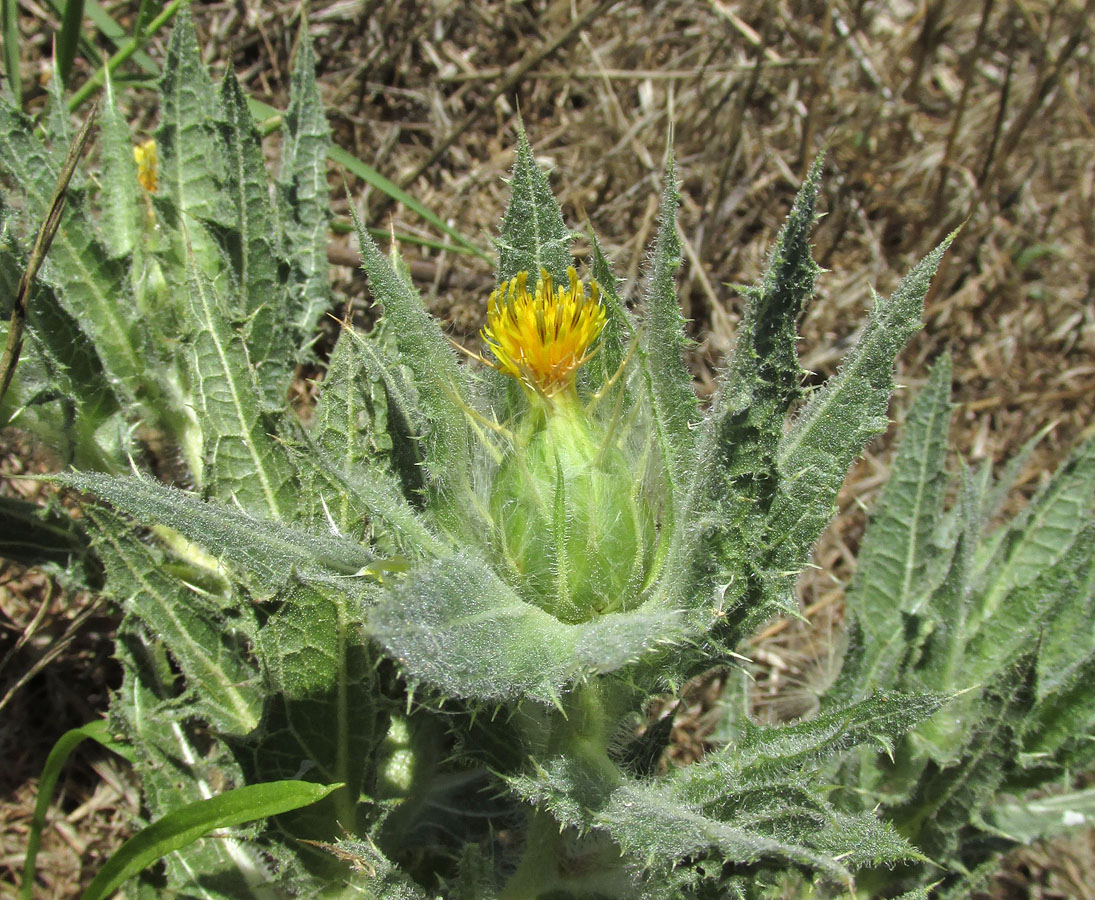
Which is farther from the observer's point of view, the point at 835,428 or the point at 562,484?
the point at 835,428

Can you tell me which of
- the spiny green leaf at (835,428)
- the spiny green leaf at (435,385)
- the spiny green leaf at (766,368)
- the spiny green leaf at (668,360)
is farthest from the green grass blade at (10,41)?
the spiny green leaf at (835,428)

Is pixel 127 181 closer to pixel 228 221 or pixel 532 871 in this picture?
pixel 228 221

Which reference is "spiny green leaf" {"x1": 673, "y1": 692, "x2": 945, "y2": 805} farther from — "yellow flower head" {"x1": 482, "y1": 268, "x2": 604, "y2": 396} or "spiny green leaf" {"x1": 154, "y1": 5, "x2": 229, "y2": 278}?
"spiny green leaf" {"x1": 154, "y1": 5, "x2": 229, "y2": 278}

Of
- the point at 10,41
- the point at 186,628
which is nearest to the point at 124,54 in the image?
the point at 10,41

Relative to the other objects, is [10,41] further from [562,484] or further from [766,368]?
[766,368]

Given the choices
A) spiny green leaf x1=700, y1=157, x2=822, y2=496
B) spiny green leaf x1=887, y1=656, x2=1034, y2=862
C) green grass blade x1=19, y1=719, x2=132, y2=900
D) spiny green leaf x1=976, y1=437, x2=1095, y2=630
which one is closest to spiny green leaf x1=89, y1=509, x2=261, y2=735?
green grass blade x1=19, y1=719, x2=132, y2=900
